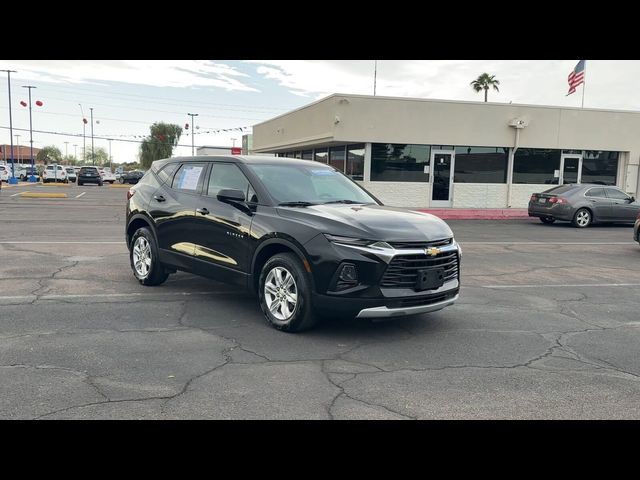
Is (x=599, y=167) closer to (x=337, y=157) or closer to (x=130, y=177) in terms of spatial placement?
(x=337, y=157)

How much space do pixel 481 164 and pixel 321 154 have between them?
9494 millimetres

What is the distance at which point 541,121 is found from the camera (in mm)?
25406

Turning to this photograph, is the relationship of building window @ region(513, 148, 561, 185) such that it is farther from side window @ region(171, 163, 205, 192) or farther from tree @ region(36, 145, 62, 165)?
tree @ region(36, 145, 62, 165)

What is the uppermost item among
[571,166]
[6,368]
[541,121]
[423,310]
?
[541,121]

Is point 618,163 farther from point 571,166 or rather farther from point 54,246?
point 54,246

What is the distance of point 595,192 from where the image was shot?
752 inches

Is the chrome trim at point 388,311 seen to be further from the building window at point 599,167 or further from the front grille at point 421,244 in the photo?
the building window at point 599,167

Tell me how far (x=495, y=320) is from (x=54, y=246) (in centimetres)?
905

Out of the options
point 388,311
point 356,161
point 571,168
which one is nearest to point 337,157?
point 356,161

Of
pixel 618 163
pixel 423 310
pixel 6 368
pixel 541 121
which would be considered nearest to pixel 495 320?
pixel 423 310

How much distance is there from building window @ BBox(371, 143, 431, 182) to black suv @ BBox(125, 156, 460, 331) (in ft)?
56.7

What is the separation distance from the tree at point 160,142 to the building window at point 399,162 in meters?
77.3

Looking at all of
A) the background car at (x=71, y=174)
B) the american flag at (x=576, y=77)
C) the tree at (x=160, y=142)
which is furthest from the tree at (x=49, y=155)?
the american flag at (x=576, y=77)

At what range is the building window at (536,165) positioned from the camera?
25922 millimetres
